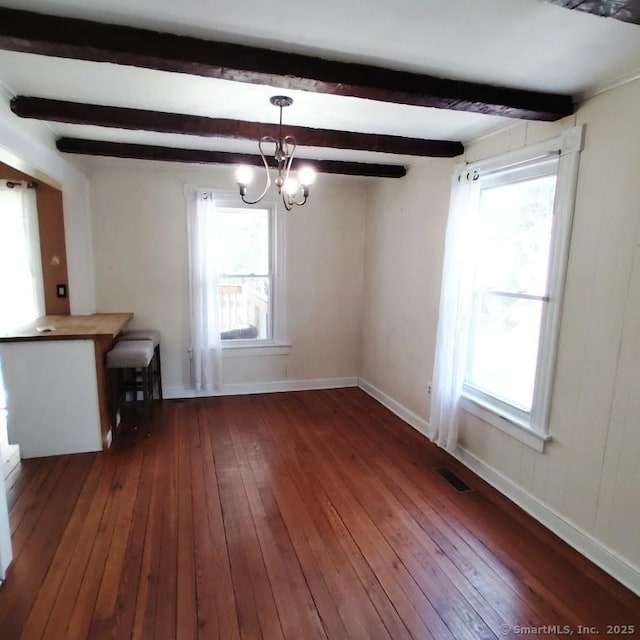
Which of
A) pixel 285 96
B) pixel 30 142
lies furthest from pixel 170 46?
pixel 30 142

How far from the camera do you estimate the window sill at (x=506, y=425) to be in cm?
245

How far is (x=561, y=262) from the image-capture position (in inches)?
89.6

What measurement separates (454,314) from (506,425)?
33.5 inches

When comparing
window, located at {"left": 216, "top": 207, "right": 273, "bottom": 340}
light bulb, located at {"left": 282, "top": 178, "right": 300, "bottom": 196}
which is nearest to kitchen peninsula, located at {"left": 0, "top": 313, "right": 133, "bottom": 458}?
window, located at {"left": 216, "top": 207, "right": 273, "bottom": 340}

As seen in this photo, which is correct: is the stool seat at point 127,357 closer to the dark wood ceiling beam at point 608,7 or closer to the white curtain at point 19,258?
the white curtain at point 19,258

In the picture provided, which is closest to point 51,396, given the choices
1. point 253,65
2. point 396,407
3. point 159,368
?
point 159,368

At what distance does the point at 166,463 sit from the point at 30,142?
239 cm

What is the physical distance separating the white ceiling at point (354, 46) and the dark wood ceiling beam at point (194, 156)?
95cm

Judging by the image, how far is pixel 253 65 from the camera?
1.71 metres

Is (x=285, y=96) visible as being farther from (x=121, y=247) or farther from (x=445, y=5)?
(x=121, y=247)

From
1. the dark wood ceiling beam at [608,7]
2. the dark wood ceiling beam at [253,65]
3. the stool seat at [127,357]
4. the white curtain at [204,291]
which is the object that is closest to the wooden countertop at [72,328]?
the stool seat at [127,357]

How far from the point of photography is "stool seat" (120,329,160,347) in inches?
153

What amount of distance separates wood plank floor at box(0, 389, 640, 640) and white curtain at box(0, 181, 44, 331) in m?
1.75

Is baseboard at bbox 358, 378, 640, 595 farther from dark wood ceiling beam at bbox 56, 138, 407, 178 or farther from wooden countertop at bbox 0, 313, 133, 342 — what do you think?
wooden countertop at bbox 0, 313, 133, 342
